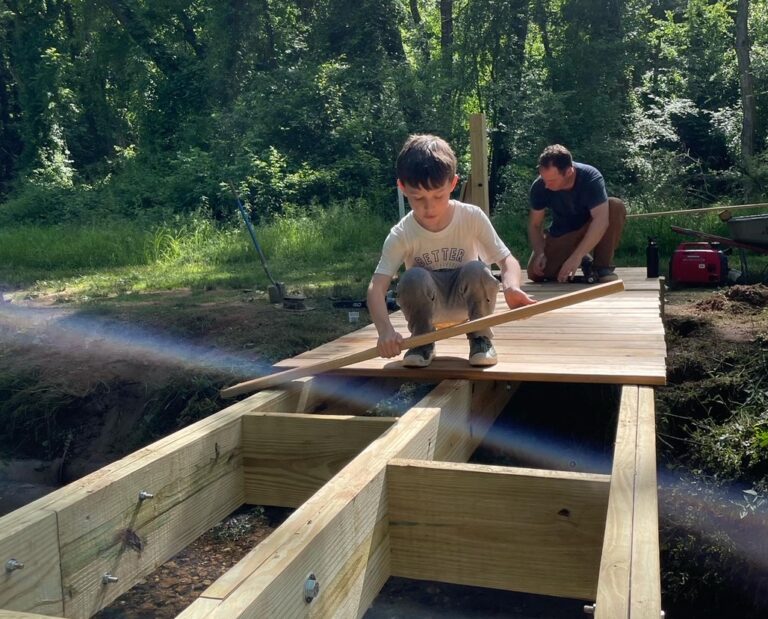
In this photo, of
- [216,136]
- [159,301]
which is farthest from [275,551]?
[216,136]

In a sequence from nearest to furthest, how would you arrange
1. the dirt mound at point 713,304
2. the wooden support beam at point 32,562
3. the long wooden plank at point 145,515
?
the wooden support beam at point 32,562, the long wooden plank at point 145,515, the dirt mound at point 713,304

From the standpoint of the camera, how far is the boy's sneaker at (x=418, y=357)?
3.25 meters

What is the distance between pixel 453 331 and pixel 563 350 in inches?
34.2

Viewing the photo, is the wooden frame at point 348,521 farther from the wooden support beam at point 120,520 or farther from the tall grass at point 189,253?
the tall grass at point 189,253

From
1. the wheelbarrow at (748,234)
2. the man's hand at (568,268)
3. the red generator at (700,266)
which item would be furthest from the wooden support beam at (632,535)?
the wheelbarrow at (748,234)

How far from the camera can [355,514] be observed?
6.41ft

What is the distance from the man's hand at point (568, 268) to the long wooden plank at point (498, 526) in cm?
323

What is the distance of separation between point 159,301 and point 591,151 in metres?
9.18

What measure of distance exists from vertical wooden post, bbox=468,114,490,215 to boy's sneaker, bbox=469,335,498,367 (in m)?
2.58

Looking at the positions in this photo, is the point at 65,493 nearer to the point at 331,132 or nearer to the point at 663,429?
the point at 663,429

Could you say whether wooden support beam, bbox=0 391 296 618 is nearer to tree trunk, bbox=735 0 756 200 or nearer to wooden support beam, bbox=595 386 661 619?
wooden support beam, bbox=595 386 661 619

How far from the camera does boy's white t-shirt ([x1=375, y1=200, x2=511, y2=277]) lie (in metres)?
3.13

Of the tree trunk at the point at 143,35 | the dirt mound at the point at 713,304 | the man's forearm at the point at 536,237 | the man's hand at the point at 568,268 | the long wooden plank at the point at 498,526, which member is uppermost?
the tree trunk at the point at 143,35

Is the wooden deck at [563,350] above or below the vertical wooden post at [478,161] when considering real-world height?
below
